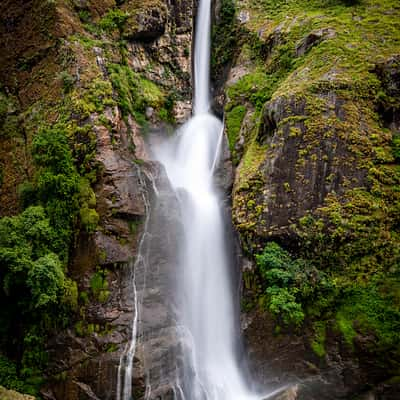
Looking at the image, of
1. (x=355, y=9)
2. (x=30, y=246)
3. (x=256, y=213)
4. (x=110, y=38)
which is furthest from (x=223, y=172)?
(x=355, y=9)

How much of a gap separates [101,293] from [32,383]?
10.4ft

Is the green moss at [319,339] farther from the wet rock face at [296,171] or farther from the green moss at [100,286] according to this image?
the green moss at [100,286]

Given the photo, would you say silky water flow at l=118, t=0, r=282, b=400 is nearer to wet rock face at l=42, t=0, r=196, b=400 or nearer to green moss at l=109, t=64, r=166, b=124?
wet rock face at l=42, t=0, r=196, b=400

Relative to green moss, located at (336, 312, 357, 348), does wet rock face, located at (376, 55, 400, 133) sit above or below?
above

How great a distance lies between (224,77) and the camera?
19.5 m

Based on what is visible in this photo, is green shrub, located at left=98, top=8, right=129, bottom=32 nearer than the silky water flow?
No

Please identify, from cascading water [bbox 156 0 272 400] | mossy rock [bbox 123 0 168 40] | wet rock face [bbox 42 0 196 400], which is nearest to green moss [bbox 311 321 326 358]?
cascading water [bbox 156 0 272 400]

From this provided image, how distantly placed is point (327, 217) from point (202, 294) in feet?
16.8

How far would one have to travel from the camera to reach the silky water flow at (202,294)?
9539 millimetres

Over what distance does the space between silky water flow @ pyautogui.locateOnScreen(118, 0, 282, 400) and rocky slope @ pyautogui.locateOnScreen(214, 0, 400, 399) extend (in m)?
1.02

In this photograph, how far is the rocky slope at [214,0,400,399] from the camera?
28.8 feet

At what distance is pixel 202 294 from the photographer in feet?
37.1

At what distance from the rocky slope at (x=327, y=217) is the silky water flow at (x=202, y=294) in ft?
3.34

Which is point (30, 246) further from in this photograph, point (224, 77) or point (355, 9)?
point (355, 9)
